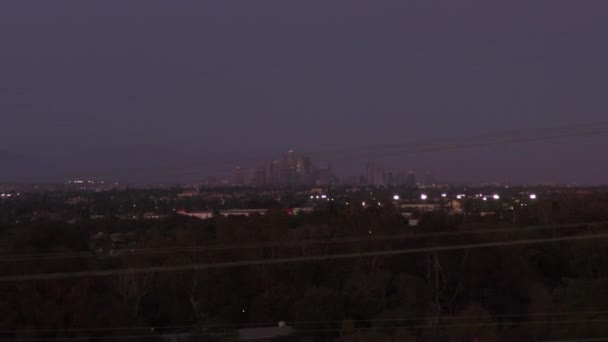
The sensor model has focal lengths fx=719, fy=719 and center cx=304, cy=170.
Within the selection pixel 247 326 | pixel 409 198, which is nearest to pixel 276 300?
pixel 247 326

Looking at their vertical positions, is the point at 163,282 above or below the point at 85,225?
below

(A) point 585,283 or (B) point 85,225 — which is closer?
(A) point 585,283

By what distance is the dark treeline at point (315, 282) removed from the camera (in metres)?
8.55

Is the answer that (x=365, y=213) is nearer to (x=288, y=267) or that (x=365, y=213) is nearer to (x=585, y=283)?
(x=288, y=267)

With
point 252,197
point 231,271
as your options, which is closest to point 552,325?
point 231,271

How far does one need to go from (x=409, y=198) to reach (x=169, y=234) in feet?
32.3

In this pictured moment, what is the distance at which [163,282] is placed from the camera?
41.1ft

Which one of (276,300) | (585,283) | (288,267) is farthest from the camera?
(288,267)

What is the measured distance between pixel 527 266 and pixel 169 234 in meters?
7.22

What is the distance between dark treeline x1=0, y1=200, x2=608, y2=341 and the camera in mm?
8547

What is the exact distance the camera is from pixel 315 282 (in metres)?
13.6

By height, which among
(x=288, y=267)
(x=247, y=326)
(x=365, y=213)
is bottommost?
(x=247, y=326)

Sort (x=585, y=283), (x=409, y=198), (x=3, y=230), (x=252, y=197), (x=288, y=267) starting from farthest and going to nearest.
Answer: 1. (x=409, y=198)
2. (x=252, y=197)
3. (x=288, y=267)
4. (x=3, y=230)
5. (x=585, y=283)

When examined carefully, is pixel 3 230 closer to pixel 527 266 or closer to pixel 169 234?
pixel 169 234
